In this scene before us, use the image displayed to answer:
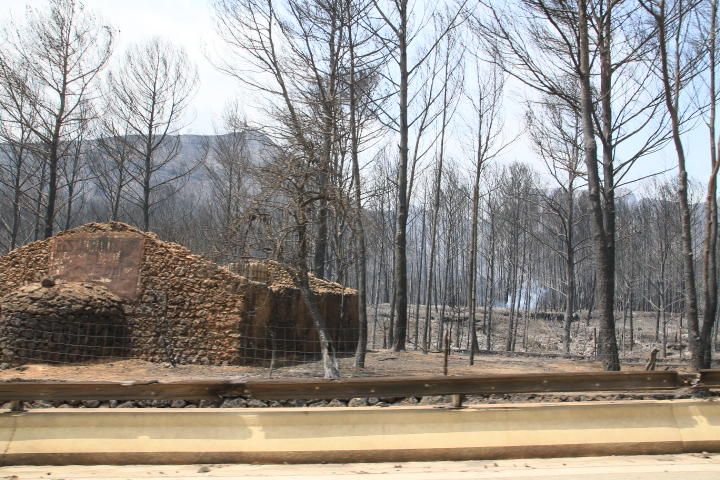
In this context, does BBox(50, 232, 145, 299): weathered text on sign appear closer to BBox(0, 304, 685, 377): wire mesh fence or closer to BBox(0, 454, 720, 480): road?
BBox(0, 304, 685, 377): wire mesh fence

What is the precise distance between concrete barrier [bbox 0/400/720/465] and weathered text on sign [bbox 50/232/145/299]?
41.4 feet

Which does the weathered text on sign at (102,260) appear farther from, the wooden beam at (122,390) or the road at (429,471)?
the road at (429,471)

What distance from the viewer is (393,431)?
21.4 ft

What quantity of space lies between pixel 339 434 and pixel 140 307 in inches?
533

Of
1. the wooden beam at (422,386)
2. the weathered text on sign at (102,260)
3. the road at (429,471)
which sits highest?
the weathered text on sign at (102,260)

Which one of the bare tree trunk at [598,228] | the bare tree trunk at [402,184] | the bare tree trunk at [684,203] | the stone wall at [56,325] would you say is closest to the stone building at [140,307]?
the stone wall at [56,325]

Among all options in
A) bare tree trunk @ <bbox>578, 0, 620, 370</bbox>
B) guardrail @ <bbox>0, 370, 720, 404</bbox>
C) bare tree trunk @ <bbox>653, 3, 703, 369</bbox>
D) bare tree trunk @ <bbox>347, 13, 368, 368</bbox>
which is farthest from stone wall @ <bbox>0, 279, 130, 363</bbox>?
bare tree trunk @ <bbox>653, 3, 703, 369</bbox>

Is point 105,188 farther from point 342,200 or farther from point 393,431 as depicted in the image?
point 393,431

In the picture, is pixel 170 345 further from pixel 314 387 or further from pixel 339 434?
pixel 339 434

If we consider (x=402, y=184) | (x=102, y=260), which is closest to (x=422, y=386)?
(x=402, y=184)

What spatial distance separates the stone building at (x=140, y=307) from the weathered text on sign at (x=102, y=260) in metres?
0.03

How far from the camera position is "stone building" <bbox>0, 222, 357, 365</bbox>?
16953 mm

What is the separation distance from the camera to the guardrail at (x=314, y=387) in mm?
6859

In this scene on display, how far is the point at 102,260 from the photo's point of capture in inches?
757
